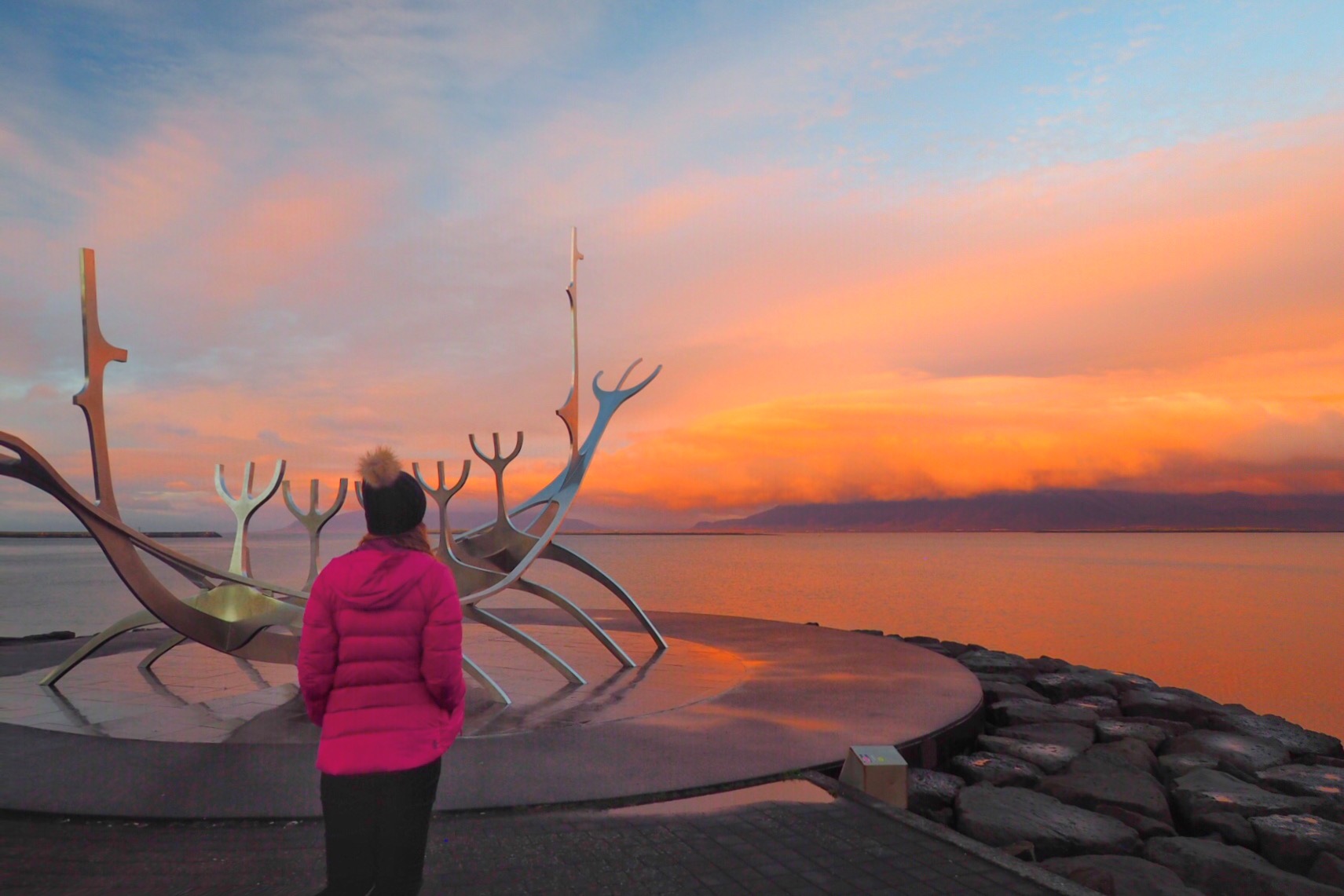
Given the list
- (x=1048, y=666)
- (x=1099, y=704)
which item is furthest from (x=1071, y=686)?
(x=1048, y=666)

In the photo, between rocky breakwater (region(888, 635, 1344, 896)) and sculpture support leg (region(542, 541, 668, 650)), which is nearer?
rocky breakwater (region(888, 635, 1344, 896))

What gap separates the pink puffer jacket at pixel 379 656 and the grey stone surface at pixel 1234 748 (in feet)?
24.7

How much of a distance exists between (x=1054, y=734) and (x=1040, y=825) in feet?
9.27

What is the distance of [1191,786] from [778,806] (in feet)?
12.1

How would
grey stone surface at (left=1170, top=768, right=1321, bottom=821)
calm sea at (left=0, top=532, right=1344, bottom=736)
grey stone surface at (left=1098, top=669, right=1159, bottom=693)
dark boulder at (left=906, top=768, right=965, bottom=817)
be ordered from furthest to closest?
calm sea at (left=0, top=532, right=1344, bottom=736), grey stone surface at (left=1098, top=669, right=1159, bottom=693), grey stone surface at (left=1170, top=768, right=1321, bottom=821), dark boulder at (left=906, top=768, right=965, bottom=817)

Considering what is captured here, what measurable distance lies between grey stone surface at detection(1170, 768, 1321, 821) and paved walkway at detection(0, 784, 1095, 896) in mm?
2928

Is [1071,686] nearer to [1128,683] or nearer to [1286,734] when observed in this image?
[1128,683]

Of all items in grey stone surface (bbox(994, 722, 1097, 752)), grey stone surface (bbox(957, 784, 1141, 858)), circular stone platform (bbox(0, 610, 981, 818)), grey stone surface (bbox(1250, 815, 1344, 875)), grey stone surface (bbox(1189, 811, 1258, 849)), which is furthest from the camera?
grey stone surface (bbox(994, 722, 1097, 752))

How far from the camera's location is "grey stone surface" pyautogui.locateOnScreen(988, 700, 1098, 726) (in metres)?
8.59

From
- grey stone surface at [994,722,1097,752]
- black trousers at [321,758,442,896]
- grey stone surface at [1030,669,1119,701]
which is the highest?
black trousers at [321,758,442,896]

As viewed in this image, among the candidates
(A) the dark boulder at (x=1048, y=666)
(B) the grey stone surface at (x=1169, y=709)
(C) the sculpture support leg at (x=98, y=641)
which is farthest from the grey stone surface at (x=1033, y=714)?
(C) the sculpture support leg at (x=98, y=641)

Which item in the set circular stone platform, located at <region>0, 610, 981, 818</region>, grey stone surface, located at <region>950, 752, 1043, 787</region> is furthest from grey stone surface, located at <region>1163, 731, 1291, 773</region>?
grey stone surface, located at <region>950, 752, 1043, 787</region>

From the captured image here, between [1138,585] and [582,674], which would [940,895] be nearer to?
[582,674]

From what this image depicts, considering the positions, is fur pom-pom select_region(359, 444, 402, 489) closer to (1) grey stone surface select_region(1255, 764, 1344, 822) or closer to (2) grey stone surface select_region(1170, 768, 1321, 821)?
(2) grey stone surface select_region(1170, 768, 1321, 821)
